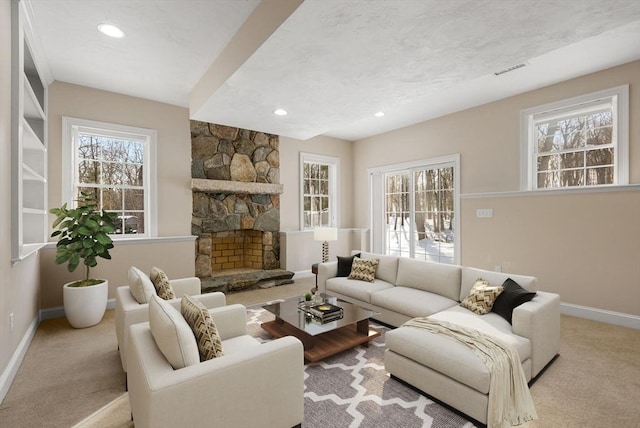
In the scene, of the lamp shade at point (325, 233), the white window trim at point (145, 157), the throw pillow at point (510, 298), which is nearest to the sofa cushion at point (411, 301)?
the throw pillow at point (510, 298)

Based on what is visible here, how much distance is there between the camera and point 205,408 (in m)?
1.34

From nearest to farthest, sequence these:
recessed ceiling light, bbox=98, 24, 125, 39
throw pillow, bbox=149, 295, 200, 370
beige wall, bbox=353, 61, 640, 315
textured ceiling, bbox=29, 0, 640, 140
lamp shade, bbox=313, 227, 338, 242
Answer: throw pillow, bbox=149, 295, 200, 370, textured ceiling, bbox=29, 0, 640, 140, recessed ceiling light, bbox=98, 24, 125, 39, beige wall, bbox=353, 61, 640, 315, lamp shade, bbox=313, 227, 338, 242

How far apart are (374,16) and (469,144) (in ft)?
11.2

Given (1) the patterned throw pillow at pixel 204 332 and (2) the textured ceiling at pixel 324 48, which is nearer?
(1) the patterned throw pillow at pixel 204 332

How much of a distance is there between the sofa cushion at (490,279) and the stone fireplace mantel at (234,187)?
11.3 ft

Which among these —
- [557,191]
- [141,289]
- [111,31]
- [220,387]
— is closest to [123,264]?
[141,289]

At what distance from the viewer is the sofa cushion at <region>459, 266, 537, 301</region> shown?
8.67 ft

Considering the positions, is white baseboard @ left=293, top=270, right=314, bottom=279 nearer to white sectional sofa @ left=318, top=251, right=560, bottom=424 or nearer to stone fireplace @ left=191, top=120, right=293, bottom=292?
stone fireplace @ left=191, top=120, right=293, bottom=292

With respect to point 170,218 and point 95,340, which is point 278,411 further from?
point 170,218

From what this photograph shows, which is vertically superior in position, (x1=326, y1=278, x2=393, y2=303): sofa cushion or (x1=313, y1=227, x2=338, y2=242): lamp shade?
(x1=313, y1=227, x2=338, y2=242): lamp shade

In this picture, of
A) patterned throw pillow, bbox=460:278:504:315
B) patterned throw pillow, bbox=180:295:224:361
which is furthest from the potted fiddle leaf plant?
patterned throw pillow, bbox=460:278:504:315

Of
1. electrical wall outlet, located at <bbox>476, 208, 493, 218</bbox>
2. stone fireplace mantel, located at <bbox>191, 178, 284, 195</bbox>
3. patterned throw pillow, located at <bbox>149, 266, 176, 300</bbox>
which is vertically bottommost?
patterned throw pillow, located at <bbox>149, 266, 176, 300</bbox>

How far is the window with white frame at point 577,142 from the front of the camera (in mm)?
3412

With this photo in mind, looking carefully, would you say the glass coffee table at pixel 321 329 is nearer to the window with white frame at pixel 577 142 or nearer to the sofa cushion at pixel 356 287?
the sofa cushion at pixel 356 287
